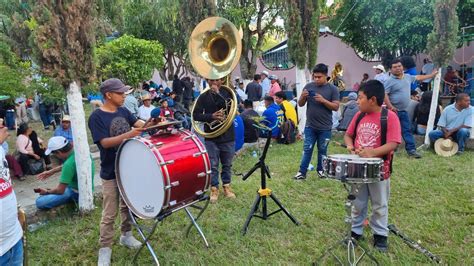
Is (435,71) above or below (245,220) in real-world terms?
above

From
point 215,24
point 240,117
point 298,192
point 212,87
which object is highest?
point 215,24

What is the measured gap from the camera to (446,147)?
7402 millimetres

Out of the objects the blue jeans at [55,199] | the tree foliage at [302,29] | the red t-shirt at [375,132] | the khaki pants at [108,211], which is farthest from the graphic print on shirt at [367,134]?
the tree foliage at [302,29]

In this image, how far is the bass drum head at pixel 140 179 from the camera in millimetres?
3248

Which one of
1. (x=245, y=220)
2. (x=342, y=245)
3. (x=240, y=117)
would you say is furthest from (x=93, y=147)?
(x=342, y=245)

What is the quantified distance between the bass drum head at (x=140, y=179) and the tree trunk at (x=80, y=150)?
4.78 ft

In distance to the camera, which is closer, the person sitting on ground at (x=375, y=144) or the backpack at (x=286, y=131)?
the person sitting on ground at (x=375, y=144)

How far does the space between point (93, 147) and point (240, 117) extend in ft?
14.0

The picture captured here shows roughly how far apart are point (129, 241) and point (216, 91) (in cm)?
218

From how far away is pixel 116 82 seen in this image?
3.68 meters

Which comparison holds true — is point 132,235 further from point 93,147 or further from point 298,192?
point 93,147

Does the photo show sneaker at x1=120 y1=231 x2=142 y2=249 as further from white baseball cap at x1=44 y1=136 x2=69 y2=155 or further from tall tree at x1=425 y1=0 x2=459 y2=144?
tall tree at x1=425 y1=0 x2=459 y2=144

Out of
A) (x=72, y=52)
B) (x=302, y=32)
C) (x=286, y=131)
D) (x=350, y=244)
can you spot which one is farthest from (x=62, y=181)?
(x=302, y=32)

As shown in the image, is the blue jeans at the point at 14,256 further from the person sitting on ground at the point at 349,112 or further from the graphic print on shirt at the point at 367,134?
the person sitting on ground at the point at 349,112
